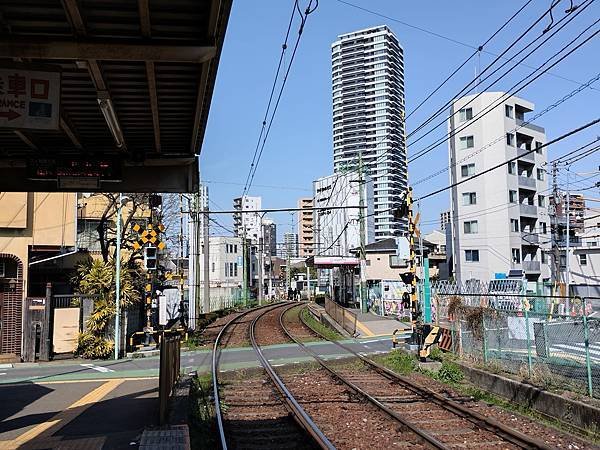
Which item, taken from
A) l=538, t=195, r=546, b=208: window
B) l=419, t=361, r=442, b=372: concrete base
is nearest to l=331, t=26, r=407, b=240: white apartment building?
l=538, t=195, r=546, b=208: window

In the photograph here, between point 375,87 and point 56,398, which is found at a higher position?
point 375,87

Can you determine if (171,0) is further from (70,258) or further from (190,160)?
(70,258)

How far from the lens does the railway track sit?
8578 mm

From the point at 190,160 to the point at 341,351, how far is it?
1105cm

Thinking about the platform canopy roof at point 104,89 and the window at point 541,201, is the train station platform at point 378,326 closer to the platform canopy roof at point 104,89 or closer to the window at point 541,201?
the platform canopy roof at point 104,89

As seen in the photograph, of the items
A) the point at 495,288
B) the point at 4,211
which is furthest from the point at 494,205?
the point at 4,211

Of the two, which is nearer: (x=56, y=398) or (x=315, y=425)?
(x=315, y=425)

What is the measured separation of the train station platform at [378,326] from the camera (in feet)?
82.5

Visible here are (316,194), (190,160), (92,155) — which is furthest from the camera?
(316,194)

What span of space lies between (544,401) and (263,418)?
194 inches

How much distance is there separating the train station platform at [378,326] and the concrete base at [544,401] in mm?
11478

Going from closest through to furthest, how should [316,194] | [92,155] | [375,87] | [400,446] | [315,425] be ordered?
[400,446] < [315,425] < [92,155] < [316,194] < [375,87]

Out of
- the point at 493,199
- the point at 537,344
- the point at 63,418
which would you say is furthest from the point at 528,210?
the point at 63,418

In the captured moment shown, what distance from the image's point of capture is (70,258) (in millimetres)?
24406
